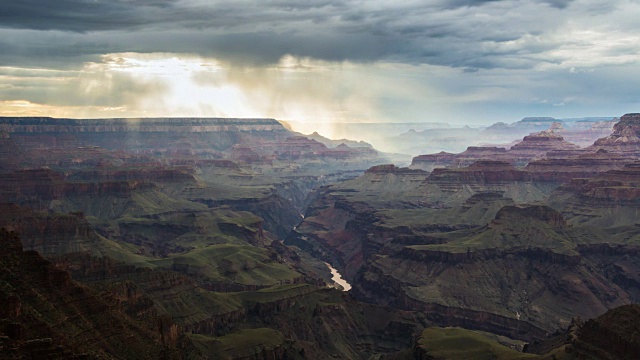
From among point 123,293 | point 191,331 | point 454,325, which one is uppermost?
point 123,293

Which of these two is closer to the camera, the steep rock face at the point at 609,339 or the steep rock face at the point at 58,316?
the steep rock face at the point at 58,316

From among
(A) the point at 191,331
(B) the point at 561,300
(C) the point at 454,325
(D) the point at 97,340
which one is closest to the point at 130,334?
(D) the point at 97,340

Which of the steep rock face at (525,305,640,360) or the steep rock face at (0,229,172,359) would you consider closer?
the steep rock face at (0,229,172,359)

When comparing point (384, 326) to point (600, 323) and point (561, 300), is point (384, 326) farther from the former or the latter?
point (600, 323)

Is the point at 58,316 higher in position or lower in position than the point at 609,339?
higher

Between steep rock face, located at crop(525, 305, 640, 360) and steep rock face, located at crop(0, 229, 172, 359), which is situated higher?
steep rock face, located at crop(0, 229, 172, 359)

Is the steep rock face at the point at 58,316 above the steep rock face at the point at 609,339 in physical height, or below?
above

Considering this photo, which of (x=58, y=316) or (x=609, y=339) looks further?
(x=609, y=339)

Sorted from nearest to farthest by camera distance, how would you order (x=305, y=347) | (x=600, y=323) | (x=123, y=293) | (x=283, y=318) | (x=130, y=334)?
(x=130, y=334) < (x=600, y=323) < (x=123, y=293) < (x=305, y=347) < (x=283, y=318)
